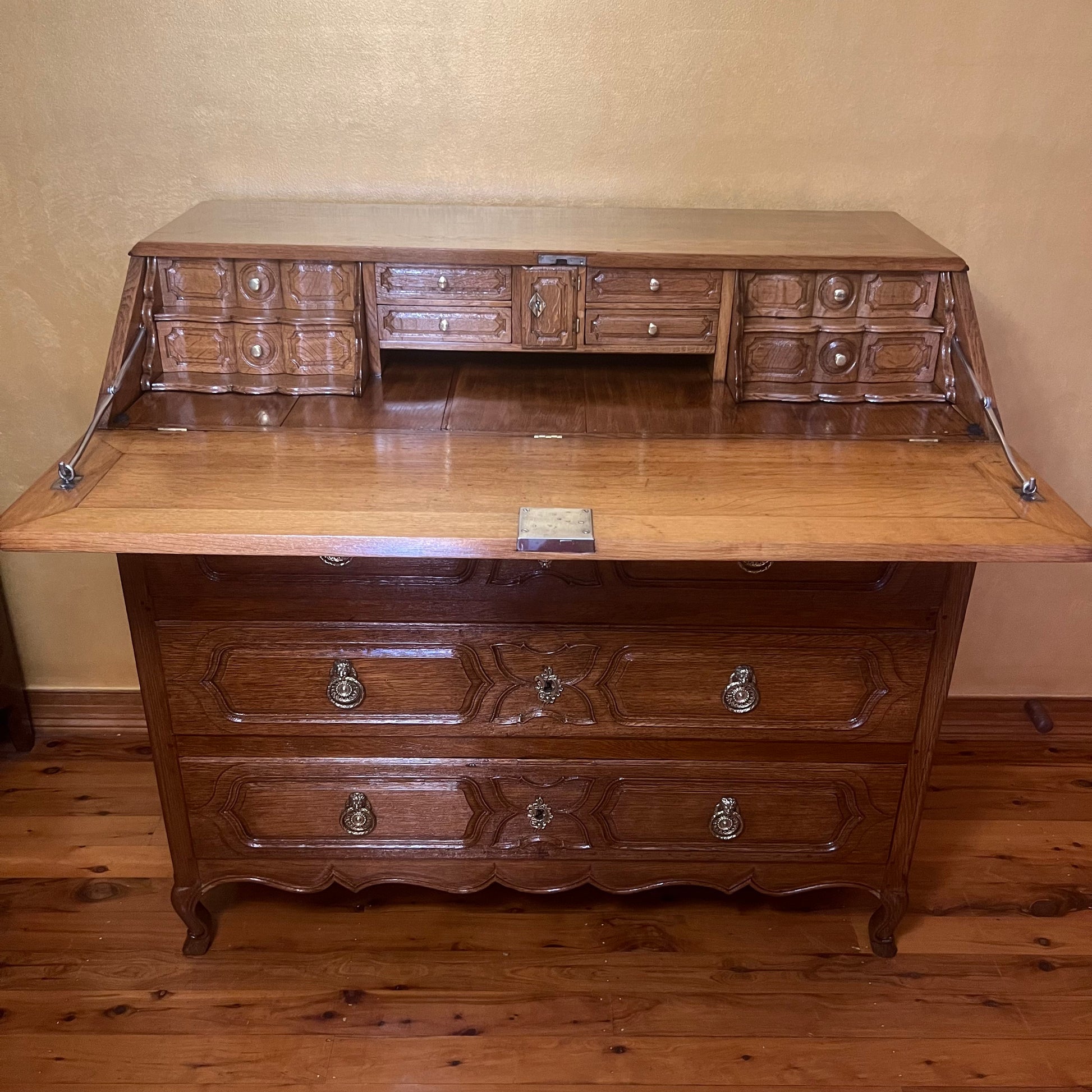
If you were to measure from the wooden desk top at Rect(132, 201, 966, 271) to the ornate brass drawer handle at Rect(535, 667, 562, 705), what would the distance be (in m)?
0.64

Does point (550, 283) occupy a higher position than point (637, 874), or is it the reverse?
point (550, 283)

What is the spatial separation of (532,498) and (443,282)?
48 cm

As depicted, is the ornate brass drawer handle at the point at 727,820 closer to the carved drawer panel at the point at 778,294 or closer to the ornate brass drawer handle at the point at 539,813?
the ornate brass drawer handle at the point at 539,813

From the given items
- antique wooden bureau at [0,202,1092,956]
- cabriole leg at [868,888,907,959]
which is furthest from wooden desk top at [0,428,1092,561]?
cabriole leg at [868,888,907,959]

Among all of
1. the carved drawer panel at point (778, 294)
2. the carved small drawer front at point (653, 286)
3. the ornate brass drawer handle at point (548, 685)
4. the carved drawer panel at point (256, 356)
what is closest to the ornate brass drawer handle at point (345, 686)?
the ornate brass drawer handle at point (548, 685)

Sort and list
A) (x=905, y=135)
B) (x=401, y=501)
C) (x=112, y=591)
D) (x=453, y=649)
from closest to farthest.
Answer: (x=401, y=501) < (x=453, y=649) < (x=905, y=135) < (x=112, y=591)

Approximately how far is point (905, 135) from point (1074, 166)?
0.34m

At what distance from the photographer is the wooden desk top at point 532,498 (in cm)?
124

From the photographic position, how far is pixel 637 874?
1780 mm

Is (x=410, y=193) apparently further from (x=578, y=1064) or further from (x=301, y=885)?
(x=578, y=1064)

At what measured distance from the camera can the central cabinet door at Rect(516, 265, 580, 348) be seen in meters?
1.60

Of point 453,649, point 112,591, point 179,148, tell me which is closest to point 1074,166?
point 453,649

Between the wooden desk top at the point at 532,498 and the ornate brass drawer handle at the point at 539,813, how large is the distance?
2.01 ft

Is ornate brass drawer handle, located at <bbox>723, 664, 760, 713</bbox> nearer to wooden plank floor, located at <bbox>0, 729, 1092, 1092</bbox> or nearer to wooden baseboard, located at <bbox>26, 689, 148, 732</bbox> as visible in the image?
wooden plank floor, located at <bbox>0, 729, 1092, 1092</bbox>
